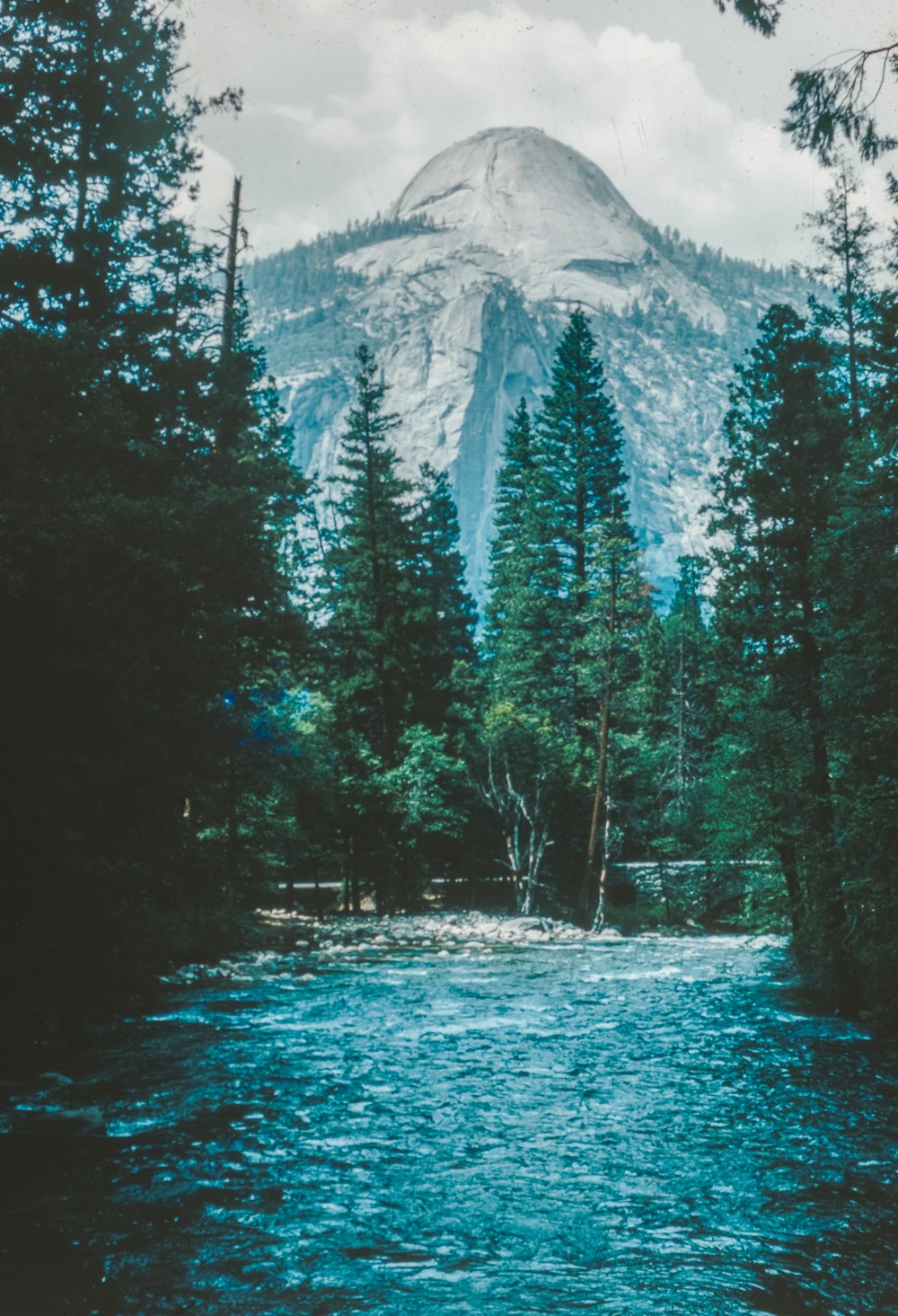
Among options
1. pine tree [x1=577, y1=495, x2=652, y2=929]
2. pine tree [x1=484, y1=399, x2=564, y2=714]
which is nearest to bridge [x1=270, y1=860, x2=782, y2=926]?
pine tree [x1=577, y1=495, x2=652, y2=929]

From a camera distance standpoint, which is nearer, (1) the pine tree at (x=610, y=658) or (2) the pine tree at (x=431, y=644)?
(1) the pine tree at (x=610, y=658)

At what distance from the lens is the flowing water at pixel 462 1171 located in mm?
4547

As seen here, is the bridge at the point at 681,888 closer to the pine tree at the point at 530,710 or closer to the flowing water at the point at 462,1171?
the pine tree at the point at 530,710

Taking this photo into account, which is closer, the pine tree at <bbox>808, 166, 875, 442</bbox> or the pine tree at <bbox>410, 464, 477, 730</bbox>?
the pine tree at <bbox>808, 166, 875, 442</bbox>

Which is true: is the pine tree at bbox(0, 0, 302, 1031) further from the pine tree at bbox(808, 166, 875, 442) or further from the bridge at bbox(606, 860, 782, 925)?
the bridge at bbox(606, 860, 782, 925)

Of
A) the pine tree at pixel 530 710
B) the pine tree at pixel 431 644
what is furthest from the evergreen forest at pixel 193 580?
the pine tree at pixel 431 644

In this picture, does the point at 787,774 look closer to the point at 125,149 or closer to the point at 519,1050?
the point at 519,1050

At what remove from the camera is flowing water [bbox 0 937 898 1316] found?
4547mm

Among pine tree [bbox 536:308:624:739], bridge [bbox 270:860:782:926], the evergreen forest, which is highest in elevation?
pine tree [bbox 536:308:624:739]

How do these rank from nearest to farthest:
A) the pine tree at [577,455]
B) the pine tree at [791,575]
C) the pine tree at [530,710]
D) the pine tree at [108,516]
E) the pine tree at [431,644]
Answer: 1. the pine tree at [108,516]
2. the pine tree at [791,575]
3. the pine tree at [530,710]
4. the pine tree at [431,644]
5. the pine tree at [577,455]

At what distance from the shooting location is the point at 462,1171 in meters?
6.29

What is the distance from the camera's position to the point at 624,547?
2802 cm

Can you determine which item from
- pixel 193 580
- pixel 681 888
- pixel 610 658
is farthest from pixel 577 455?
pixel 193 580

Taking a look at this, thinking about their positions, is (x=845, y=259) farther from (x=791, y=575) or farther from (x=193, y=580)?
(x=193, y=580)
